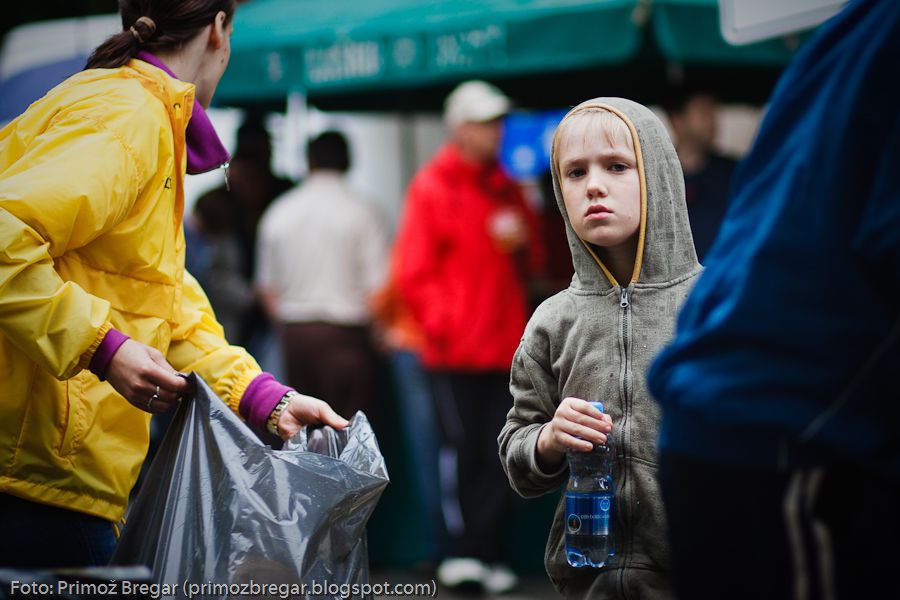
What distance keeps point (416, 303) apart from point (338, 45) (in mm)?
1688

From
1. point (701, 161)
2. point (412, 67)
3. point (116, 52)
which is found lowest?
point (116, 52)

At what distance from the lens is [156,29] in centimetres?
306

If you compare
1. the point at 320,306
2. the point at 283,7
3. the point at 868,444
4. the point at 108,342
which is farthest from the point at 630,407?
the point at 283,7

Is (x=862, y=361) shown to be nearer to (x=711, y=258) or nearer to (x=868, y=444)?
(x=868, y=444)

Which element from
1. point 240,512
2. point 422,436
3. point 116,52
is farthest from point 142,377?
point 422,436

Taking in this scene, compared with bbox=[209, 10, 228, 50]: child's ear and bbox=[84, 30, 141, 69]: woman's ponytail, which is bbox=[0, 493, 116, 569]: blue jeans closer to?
bbox=[84, 30, 141, 69]: woman's ponytail

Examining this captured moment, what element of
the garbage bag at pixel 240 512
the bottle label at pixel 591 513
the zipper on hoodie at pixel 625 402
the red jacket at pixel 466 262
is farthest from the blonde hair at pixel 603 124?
the red jacket at pixel 466 262

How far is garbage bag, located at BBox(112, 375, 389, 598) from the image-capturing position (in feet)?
9.19

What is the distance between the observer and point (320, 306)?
294 inches

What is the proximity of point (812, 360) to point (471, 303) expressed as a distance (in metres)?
4.84

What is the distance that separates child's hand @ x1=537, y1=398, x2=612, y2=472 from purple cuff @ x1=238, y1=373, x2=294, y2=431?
0.76m

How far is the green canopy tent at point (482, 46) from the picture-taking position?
640 centimetres

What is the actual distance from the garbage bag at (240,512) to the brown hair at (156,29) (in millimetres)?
810

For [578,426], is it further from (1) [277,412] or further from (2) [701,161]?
(2) [701,161]
